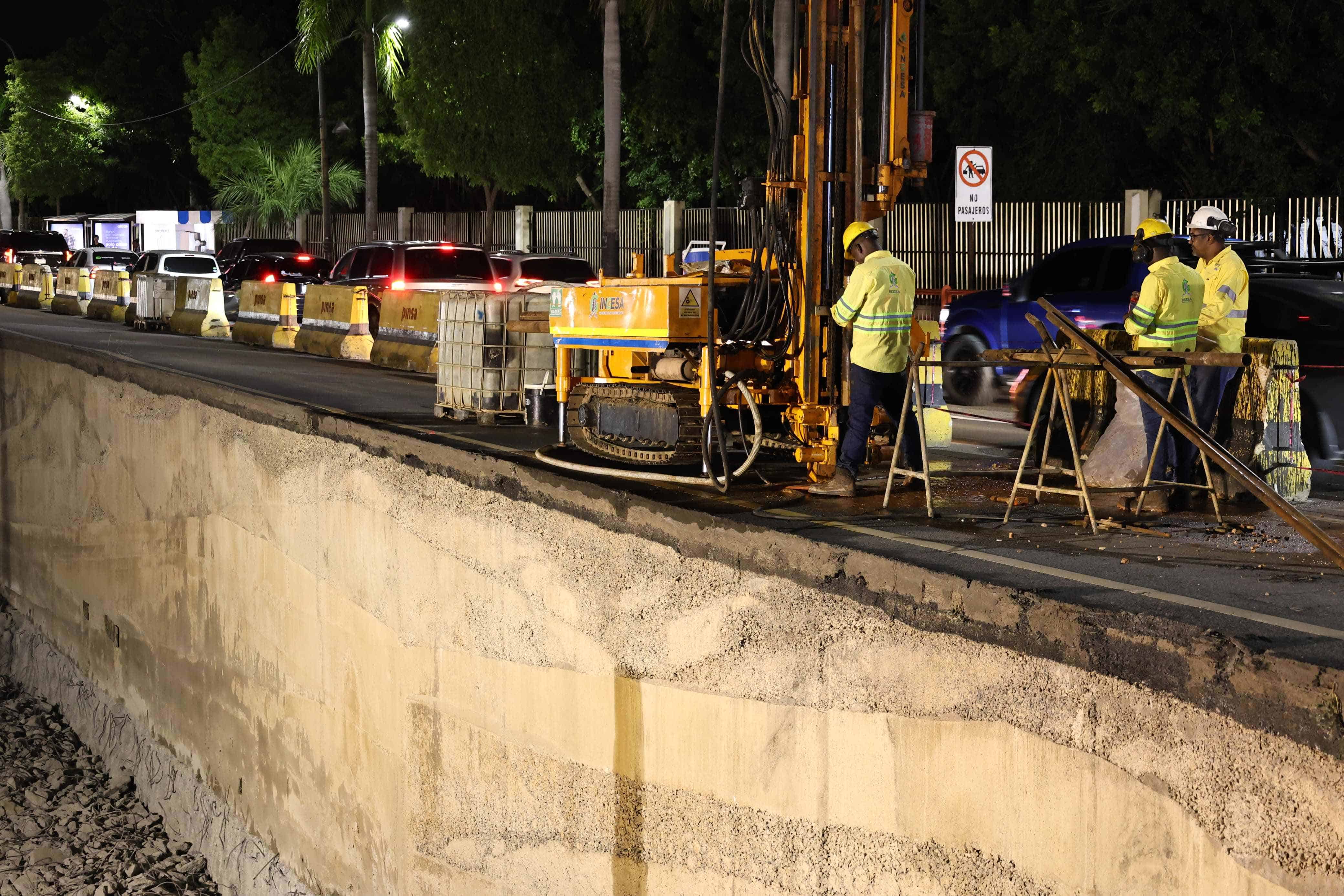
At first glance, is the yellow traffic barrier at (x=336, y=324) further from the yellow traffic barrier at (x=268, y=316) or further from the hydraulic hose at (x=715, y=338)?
the hydraulic hose at (x=715, y=338)

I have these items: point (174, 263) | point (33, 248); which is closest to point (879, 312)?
point (174, 263)

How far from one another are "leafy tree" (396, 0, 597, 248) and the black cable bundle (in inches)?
1191

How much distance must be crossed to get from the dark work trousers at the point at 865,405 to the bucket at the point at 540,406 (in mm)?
4237

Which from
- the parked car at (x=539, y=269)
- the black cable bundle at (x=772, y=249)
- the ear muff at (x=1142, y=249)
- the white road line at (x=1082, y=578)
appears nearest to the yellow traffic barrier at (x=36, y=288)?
the parked car at (x=539, y=269)

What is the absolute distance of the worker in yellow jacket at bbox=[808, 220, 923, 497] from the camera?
975 centimetres

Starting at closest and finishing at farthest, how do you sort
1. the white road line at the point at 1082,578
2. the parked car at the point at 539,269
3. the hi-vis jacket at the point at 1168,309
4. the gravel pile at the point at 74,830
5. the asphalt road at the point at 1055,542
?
1. the white road line at the point at 1082,578
2. the asphalt road at the point at 1055,542
3. the hi-vis jacket at the point at 1168,309
4. the gravel pile at the point at 74,830
5. the parked car at the point at 539,269

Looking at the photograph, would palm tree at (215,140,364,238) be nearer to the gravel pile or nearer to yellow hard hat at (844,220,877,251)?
the gravel pile

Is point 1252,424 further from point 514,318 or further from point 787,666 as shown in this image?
point 514,318

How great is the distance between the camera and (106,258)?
4428cm

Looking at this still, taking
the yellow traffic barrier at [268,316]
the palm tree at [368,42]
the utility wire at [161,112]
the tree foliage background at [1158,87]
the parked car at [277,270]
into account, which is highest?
the utility wire at [161,112]

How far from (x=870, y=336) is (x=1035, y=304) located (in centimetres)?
714

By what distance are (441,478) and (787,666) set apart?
3804 millimetres

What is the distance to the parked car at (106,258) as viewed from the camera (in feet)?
140

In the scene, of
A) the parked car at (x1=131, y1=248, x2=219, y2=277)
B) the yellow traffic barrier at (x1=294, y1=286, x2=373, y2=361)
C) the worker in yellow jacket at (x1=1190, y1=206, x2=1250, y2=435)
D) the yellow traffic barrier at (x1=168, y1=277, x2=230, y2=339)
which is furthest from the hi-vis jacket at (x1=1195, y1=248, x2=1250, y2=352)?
the parked car at (x1=131, y1=248, x2=219, y2=277)
